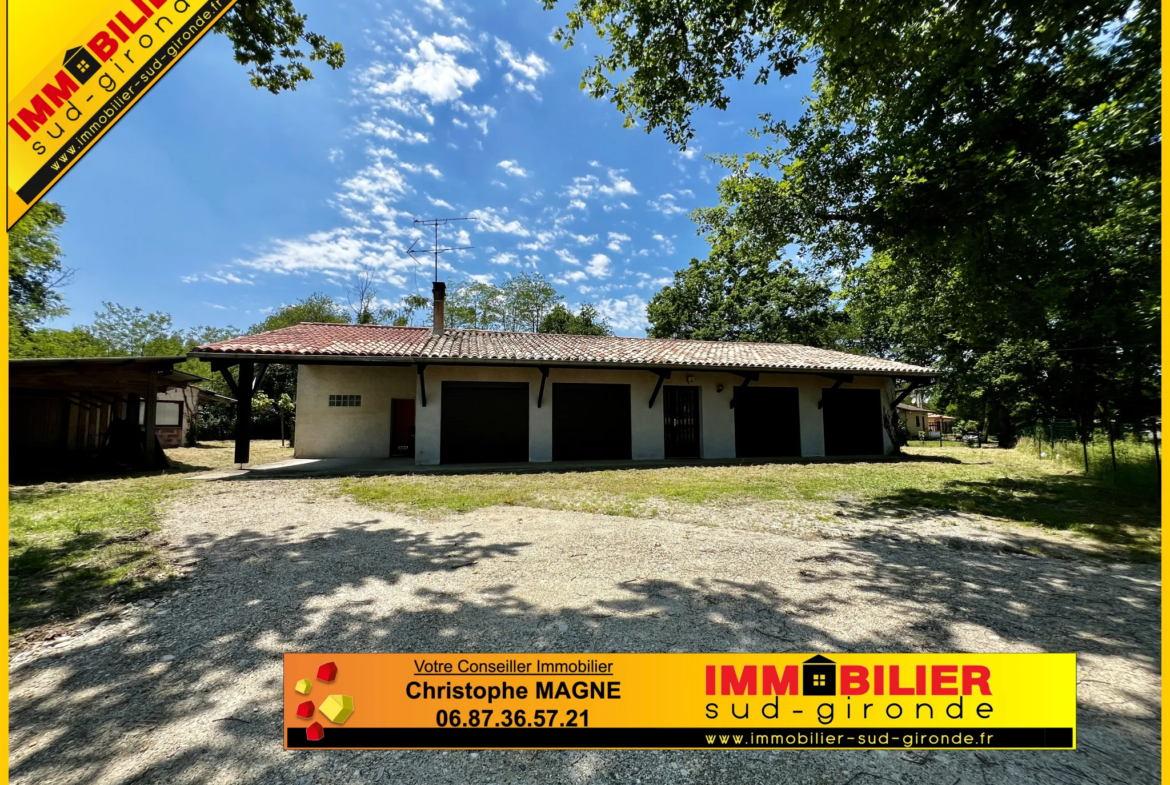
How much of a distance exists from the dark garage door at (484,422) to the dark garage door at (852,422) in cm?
952

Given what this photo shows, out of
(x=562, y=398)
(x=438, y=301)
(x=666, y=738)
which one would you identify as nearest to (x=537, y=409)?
(x=562, y=398)

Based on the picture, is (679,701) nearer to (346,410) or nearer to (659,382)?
(659,382)

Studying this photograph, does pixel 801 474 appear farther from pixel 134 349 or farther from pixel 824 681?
pixel 134 349

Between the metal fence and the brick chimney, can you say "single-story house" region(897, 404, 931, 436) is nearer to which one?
the metal fence

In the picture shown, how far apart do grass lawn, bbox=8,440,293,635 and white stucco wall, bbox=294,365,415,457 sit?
18.5 feet

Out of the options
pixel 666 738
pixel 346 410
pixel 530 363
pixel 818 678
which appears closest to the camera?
pixel 666 738

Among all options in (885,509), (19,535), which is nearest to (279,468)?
(19,535)

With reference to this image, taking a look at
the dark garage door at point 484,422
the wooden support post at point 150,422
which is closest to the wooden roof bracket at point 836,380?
the dark garage door at point 484,422

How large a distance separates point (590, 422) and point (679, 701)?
9.85 metres

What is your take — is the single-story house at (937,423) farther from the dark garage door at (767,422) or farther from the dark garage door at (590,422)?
the dark garage door at (590,422)

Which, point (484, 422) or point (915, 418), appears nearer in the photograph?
point (484, 422)

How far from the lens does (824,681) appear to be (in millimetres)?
1874

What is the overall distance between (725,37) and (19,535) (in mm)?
9011

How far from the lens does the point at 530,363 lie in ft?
→ 34.0
